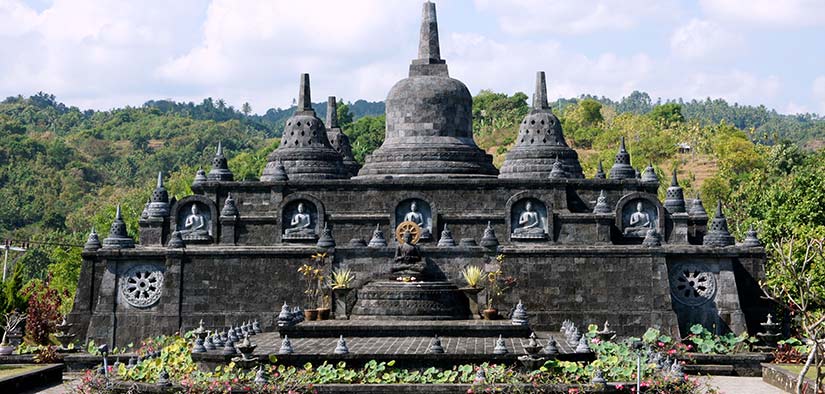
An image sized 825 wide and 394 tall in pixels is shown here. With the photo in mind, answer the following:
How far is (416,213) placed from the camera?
1490 inches

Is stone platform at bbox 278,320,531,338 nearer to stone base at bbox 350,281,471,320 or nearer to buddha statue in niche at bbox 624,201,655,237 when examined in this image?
stone base at bbox 350,281,471,320

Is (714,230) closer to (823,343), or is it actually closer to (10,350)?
(823,343)

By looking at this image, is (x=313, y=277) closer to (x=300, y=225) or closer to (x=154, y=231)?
(x=300, y=225)

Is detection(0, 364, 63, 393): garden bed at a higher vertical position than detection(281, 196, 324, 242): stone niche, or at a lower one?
lower

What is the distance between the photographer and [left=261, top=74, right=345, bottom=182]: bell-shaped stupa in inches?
1649

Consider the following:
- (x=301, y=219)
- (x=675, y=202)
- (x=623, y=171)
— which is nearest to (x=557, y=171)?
(x=675, y=202)

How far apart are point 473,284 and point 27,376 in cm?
1200

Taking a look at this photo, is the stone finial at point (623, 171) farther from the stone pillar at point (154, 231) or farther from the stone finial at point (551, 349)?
the stone finial at point (551, 349)

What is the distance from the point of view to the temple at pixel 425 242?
34.4 meters

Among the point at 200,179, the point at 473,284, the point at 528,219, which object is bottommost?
the point at 473,284

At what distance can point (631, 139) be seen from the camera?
331 feet

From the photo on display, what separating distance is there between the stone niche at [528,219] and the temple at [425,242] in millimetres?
43

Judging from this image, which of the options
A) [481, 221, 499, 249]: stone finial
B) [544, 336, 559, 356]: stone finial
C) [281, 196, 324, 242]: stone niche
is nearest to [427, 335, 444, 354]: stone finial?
[544, 336, 559, 356]: stone finial

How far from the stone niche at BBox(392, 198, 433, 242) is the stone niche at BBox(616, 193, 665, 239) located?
5977 millimetres
